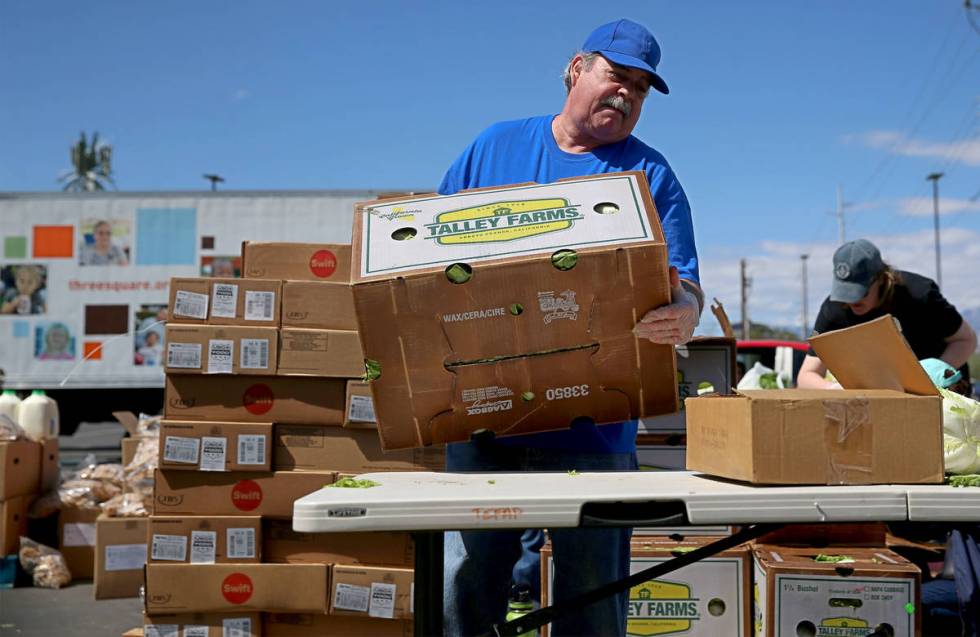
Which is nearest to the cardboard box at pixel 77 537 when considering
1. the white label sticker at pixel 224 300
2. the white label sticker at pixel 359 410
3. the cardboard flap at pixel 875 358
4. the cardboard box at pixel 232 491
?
the cardboard box at pixel 232 491

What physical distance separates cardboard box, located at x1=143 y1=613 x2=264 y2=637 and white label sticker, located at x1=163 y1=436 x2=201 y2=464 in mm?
654

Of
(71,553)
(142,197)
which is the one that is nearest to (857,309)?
(71,553)

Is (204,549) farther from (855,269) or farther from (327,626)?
(855,269)

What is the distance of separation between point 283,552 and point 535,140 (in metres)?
2.35

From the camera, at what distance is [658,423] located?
12.5 ft

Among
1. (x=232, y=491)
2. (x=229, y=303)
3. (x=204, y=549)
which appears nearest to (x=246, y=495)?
(x=232, y=491)

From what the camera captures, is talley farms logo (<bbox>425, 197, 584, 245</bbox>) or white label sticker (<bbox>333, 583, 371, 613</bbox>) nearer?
talley farms logo (<bbox>425, 197, 584, 245</bbox>)

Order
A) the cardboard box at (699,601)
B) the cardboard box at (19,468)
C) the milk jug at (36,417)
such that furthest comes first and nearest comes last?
the milk jug at (36,417) < the cardboard box at (19,468) < the cardboard box at (699,601)

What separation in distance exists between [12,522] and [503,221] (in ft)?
17.2

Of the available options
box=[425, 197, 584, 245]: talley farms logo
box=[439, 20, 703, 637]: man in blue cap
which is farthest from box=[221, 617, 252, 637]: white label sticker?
box=[425, 197, 584, 245]: talley farms logo

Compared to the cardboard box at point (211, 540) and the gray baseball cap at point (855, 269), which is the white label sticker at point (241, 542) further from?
the gray baseball cap at point (855, 269)

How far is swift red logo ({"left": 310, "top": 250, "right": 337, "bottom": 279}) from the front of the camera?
13.0 feet

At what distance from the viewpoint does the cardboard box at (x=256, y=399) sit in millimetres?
3859

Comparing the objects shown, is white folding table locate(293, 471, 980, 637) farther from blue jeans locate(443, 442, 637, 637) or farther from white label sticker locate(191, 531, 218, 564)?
white label sticker locate(191, 531, 218, 564)
